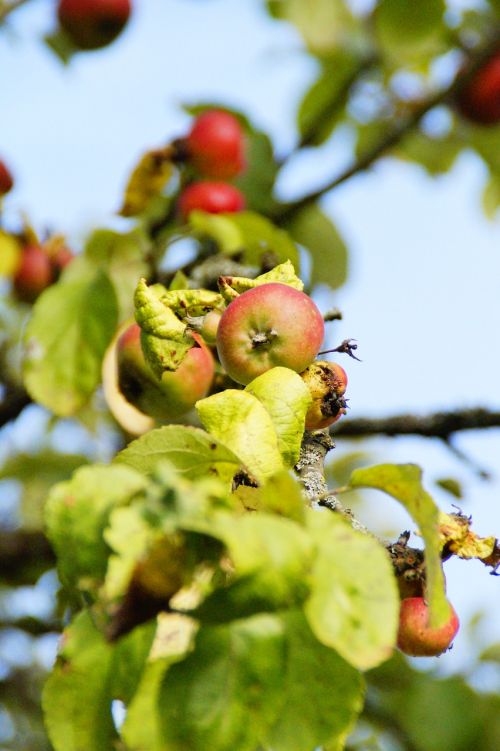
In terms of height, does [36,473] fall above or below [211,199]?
below

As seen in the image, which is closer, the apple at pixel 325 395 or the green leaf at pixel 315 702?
the green leaf at pixel 315 702

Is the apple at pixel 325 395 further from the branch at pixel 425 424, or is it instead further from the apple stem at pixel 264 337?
the branch at pixel 425 424

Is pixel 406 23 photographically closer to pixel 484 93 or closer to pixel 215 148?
pixel 484 93

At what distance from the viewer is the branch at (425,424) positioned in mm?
1495

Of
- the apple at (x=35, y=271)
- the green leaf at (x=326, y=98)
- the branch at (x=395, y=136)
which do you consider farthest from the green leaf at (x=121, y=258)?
the green leaf at (x=326, y=98)

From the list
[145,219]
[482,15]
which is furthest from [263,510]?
[482,15]

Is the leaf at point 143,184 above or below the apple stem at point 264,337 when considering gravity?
below

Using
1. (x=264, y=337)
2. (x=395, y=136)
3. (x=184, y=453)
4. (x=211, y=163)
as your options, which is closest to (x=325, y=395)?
(x=264, y=337)

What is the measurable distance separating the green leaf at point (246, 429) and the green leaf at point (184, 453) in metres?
0.02

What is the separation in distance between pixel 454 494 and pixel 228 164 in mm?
892

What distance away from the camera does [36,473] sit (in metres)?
2.31

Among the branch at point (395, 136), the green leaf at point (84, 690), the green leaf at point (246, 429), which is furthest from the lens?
the branch at point (395, 136)

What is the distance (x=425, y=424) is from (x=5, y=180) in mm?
949

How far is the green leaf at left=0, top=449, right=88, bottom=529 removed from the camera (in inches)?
88.8
